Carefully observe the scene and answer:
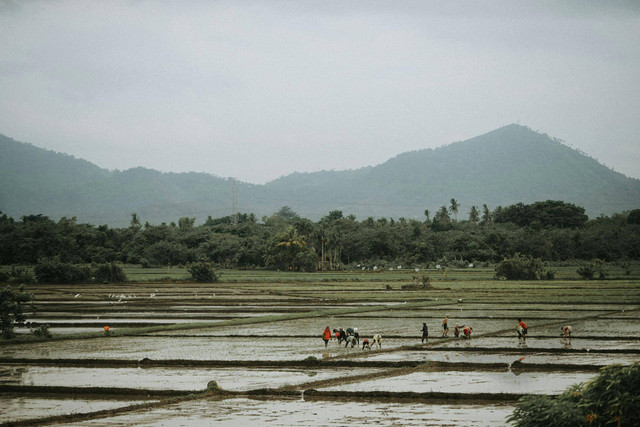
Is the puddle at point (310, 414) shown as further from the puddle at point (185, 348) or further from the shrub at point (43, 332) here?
the shrub at point (43, 332)

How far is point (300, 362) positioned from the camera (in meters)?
23.1

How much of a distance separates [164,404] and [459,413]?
24.4ft

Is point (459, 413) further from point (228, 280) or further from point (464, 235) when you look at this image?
point (464, 235)

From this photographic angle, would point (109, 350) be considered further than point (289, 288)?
No

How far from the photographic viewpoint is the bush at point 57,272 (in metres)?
75.1

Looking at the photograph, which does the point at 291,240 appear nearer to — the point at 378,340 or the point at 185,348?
the point at 185,348

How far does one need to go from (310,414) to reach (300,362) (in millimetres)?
6910

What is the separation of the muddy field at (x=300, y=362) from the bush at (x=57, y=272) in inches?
1192

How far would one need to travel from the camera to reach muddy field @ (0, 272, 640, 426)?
1673cm

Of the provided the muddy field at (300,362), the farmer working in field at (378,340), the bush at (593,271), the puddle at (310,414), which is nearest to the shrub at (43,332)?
the muddy field at (300,362)

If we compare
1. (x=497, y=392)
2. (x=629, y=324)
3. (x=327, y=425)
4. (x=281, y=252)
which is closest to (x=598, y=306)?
(x=629, y=324)

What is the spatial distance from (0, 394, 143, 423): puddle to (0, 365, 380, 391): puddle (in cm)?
150

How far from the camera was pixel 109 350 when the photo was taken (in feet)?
89.3

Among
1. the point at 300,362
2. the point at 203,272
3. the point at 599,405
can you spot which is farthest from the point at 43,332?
the point at 203,272
